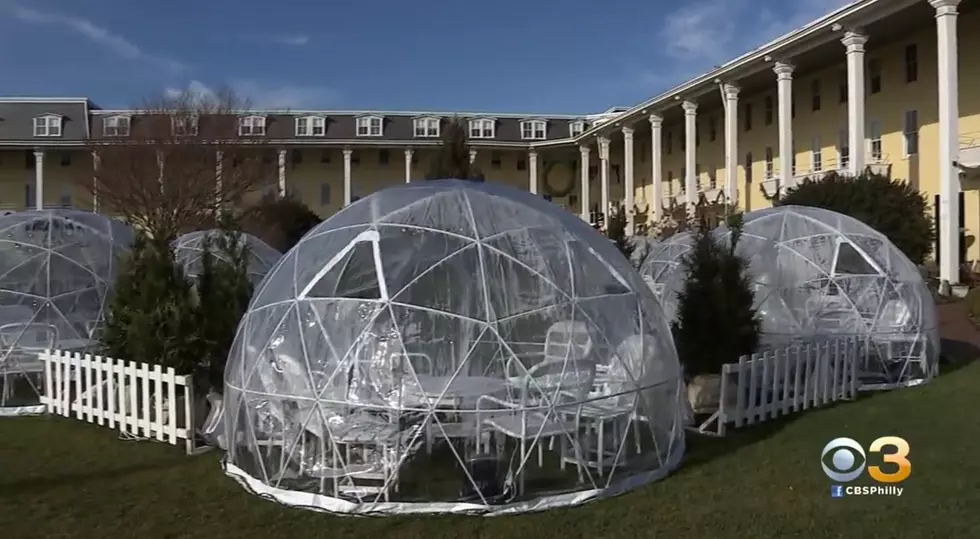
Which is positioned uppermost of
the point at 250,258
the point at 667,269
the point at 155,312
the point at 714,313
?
the point at 250,258

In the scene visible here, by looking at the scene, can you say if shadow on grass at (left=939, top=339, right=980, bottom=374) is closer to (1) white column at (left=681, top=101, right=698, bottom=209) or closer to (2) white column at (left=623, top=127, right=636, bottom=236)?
(1) white column at (left=681, top=101, right=698, bottom=209)

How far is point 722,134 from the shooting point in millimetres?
41938

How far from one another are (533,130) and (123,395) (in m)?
47.7

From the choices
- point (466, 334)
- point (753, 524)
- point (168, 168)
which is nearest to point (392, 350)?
point (466, 334)

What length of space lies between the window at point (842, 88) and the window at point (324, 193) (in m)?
32.5

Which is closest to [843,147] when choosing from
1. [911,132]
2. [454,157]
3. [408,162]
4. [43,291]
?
[911,132]

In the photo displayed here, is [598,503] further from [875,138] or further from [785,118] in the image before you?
[875,138]

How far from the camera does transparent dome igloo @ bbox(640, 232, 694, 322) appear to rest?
603 inches

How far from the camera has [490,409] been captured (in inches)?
267

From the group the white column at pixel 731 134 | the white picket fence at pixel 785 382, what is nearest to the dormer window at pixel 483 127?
the white column at pixel 731 134

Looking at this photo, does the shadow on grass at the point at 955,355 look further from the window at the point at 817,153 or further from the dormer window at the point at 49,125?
the dormer window at the point at 49,125

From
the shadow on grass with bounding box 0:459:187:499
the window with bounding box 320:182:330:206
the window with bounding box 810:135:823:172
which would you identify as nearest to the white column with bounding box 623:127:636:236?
the window with bounding box 810:135:823:172

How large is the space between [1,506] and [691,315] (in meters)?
8.20

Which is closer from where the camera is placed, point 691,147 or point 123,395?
point 123,395
